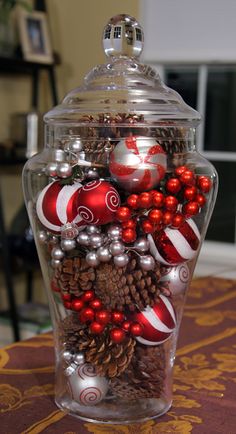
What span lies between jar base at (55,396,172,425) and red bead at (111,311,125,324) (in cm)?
10

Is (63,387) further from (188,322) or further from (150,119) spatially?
(188,322)

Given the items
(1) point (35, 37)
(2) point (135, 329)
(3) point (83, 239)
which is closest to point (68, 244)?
(3) point (83, 239)

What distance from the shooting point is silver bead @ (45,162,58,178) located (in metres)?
0.76

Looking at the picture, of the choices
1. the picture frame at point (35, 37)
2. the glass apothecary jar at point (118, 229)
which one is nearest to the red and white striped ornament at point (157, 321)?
the glass apothecary jar at point (118, 229)

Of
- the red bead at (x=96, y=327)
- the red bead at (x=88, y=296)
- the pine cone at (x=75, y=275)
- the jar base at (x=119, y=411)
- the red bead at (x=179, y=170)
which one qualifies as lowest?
the jar base at (x=119, y=411)

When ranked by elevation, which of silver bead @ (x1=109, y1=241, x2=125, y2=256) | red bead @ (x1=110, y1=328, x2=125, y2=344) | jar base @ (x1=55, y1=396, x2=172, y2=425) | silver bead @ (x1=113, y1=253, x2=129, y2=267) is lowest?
jar base @ (x1=55, y1=396, x2=172, y2=425)

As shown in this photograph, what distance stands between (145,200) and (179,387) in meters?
0.30

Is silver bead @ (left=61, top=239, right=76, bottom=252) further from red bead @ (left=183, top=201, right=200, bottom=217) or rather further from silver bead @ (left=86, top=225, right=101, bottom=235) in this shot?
red bead @ (left=183, top=201, right=200, bottom=217)

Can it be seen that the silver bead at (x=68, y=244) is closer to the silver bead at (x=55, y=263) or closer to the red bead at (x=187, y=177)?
the silver bead at (x=55, y=263)

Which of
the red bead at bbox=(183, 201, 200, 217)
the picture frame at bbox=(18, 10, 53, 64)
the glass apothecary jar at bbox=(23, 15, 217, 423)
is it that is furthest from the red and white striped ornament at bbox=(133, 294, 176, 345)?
the picture frame at bbox=(18, 10, 53, 64)

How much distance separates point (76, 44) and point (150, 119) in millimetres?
2458

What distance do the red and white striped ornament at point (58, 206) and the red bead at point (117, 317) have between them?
11 cm

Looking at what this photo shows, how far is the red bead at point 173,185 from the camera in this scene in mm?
732

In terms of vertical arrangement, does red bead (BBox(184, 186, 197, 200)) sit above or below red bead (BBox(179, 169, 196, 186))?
below
